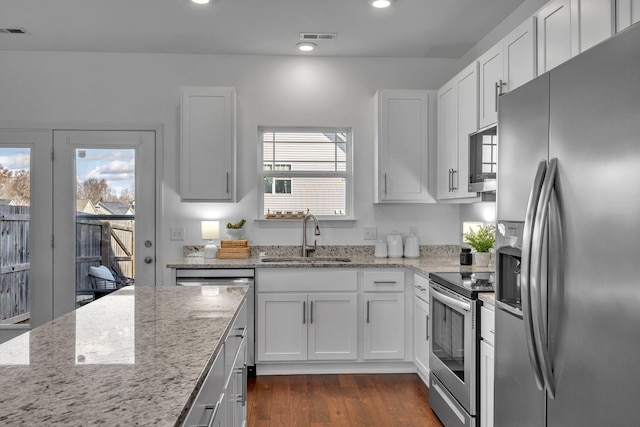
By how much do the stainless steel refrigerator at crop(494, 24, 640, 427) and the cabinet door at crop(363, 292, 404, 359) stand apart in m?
1.96

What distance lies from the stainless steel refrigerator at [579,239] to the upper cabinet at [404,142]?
7.41 feet

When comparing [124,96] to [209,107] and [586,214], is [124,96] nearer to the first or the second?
[209,107]

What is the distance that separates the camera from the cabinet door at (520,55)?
242 cm

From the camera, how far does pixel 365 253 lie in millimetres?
4391

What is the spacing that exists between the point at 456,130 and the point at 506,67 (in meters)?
0.89

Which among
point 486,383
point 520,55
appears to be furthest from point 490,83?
point 486,383

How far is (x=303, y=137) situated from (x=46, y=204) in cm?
231

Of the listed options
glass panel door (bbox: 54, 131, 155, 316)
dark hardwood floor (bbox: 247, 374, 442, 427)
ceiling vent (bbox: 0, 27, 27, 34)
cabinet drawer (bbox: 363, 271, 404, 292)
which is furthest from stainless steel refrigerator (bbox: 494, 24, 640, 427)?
ceiling vent (bbox: 0, 27, 27, 34)

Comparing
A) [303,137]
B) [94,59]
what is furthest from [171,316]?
[94,59]

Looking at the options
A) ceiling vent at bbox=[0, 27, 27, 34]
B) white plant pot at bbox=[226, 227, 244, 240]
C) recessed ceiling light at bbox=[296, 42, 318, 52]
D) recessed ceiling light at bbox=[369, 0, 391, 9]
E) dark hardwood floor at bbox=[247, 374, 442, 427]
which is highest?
recessed ceiling light at bbox=[296, 42, 318, 52]

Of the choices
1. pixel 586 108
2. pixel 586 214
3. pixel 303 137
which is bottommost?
pixel 586 214

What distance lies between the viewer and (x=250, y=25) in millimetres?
3652

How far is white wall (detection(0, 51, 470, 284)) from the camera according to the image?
4262 millimetres

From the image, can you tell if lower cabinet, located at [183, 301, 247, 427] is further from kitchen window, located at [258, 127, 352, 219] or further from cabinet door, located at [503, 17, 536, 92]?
kitchen window, located at [258, 127, 352, 219]
